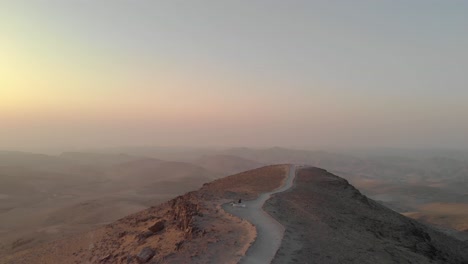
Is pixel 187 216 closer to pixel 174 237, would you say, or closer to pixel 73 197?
pixel 174 237

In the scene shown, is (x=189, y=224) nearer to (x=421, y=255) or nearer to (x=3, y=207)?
(x=421, y=255)

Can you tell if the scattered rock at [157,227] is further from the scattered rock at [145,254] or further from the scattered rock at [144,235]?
the scattered rock at [145,254]

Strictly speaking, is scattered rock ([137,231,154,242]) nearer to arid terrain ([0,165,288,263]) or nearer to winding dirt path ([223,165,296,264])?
arid terrain ([0,165,288,263])

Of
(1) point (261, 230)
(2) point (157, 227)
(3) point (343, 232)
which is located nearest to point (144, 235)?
(2) point (157, 227)

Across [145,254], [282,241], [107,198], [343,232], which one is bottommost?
[107,198]

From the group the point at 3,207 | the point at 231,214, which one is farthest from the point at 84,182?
the point at 231,214

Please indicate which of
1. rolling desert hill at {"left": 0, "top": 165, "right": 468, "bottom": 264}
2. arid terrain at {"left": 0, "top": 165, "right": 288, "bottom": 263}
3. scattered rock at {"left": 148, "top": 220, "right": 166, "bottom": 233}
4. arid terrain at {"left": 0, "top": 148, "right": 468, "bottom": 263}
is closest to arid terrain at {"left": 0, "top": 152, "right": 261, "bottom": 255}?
arid terrain at {"left": 0, "top": 148, "right": 468, "bottom": 263}

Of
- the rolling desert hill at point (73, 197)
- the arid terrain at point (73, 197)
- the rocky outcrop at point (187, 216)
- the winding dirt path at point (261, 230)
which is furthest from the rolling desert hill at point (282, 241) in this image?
the arid terrain at point (73, 197)
